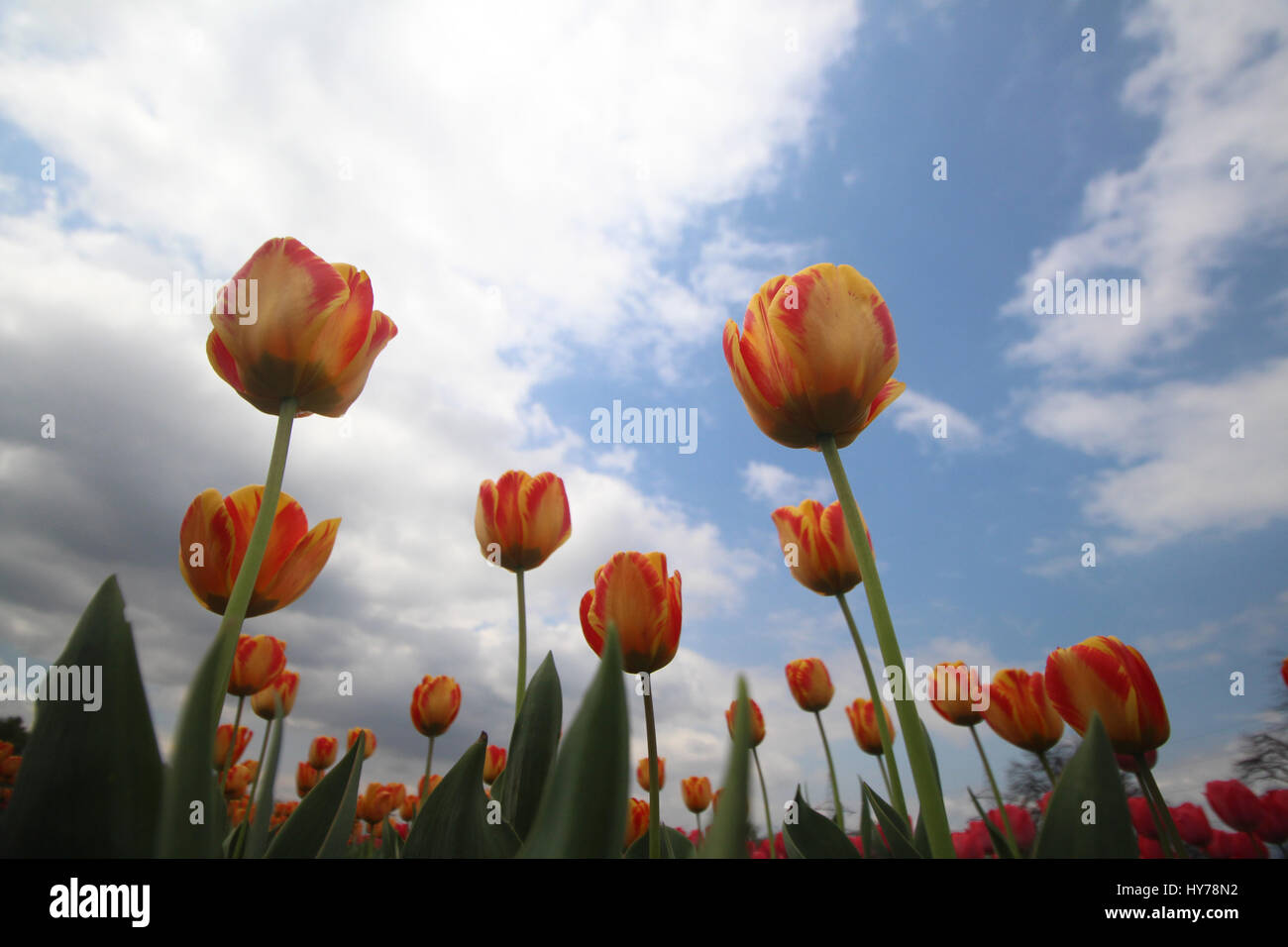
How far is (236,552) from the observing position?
4.88ft

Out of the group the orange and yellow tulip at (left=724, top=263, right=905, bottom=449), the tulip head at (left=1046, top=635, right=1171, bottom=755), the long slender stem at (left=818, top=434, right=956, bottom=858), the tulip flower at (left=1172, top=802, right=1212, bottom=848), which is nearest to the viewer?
the long slender stem at (left=818, top=434, right=956, bottom=858)

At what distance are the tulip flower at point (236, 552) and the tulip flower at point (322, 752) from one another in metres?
5.62

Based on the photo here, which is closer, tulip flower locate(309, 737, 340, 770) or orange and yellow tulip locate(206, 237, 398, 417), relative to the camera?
orange and yellow tulip locate(206, 237, 398, 417)

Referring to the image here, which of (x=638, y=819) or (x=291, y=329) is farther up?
(x=291, y=329)

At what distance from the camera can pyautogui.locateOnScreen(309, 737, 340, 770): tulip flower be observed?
6.16 m

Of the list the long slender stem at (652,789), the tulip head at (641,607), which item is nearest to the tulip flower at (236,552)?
the tulip head at (641,607)

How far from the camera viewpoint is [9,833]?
2.43 ft

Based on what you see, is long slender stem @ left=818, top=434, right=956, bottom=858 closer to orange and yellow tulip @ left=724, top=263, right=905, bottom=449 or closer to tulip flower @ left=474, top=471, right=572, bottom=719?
orange and yellow tulip @ left=724, top=263, right=905, bottom=449

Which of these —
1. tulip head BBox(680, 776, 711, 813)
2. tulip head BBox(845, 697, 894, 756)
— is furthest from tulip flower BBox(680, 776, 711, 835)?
tulip head BBox(845, 697, 894, 756)

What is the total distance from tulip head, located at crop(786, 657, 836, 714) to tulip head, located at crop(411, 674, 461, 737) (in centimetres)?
227

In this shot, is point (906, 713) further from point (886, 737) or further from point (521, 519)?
point (521, 519)

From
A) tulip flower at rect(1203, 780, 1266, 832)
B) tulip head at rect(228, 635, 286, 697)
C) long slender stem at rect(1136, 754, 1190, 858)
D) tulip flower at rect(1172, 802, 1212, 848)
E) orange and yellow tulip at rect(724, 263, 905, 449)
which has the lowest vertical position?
tulip flower at rect(1172, 802, 1212, 848)

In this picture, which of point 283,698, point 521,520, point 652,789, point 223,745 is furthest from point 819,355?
point 283,698

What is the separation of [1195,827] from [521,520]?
11.6 feet
